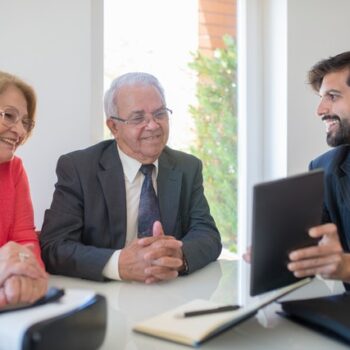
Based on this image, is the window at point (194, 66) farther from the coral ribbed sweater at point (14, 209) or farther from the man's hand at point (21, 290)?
the man's hand at point (21, 290)

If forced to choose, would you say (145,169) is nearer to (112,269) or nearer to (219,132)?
(112,269)

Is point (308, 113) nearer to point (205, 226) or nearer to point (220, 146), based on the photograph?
point (220, 146)

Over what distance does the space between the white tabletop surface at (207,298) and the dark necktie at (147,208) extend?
28cm

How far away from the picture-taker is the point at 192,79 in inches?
106

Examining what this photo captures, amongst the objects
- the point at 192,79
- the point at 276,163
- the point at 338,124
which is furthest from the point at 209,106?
the point at 338,124

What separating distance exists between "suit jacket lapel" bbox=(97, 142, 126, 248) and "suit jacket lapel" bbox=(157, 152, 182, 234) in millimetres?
150

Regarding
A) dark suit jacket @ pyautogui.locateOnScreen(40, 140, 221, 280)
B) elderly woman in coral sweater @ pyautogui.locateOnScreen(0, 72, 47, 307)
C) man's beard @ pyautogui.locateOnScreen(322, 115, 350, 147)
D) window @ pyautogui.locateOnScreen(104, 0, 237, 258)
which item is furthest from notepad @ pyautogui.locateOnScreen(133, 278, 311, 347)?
window @ pyautogui.locateOnScreen(104, 0, 237, 258)

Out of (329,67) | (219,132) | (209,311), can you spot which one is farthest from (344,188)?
(219,132)

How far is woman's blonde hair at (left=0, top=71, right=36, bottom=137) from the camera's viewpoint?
1528mm

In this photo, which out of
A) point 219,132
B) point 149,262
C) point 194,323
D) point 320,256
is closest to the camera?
point 194,323

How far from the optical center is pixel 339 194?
1.77 m

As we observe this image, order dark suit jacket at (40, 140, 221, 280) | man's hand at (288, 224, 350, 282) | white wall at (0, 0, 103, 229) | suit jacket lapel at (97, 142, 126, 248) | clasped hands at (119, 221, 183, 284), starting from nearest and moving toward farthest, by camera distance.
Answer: man's hand at (288, 224, 350, 282) → clasped hands at (119, 221, 183, 284) → dark suit jacket at (40, 140, 221, 280) → suit jacket lapel at (97, 142, 126, 248) → white wall at (0, 0, 103, 229)

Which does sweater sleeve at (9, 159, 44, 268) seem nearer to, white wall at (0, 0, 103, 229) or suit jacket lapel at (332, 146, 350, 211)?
white wall at (0, 0, 103, 229)

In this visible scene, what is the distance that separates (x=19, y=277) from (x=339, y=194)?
1.22 metres
